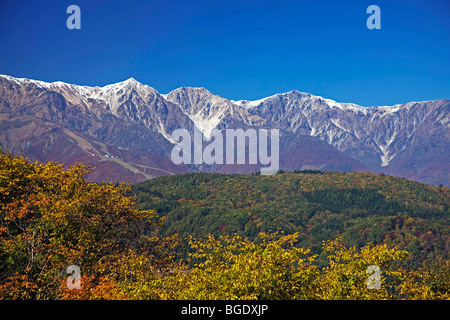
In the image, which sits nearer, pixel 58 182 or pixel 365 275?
pixel 365 275

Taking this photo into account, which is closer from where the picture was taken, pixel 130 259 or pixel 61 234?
pixel 130 259

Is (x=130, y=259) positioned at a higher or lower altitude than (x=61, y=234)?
lower

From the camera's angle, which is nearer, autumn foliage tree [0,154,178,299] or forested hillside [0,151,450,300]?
forested hillside [0,151,450,300]

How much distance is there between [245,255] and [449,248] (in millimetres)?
191054

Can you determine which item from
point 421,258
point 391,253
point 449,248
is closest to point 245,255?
point 391,253

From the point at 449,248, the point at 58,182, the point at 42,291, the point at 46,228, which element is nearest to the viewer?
the point at 42,291

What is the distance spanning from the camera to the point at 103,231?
35.9 meters

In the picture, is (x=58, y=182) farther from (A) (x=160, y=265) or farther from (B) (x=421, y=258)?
(B) (x=421, y=258)

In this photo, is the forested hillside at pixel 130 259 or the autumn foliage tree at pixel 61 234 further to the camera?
the autumn foliage tree at pixel 61 234
